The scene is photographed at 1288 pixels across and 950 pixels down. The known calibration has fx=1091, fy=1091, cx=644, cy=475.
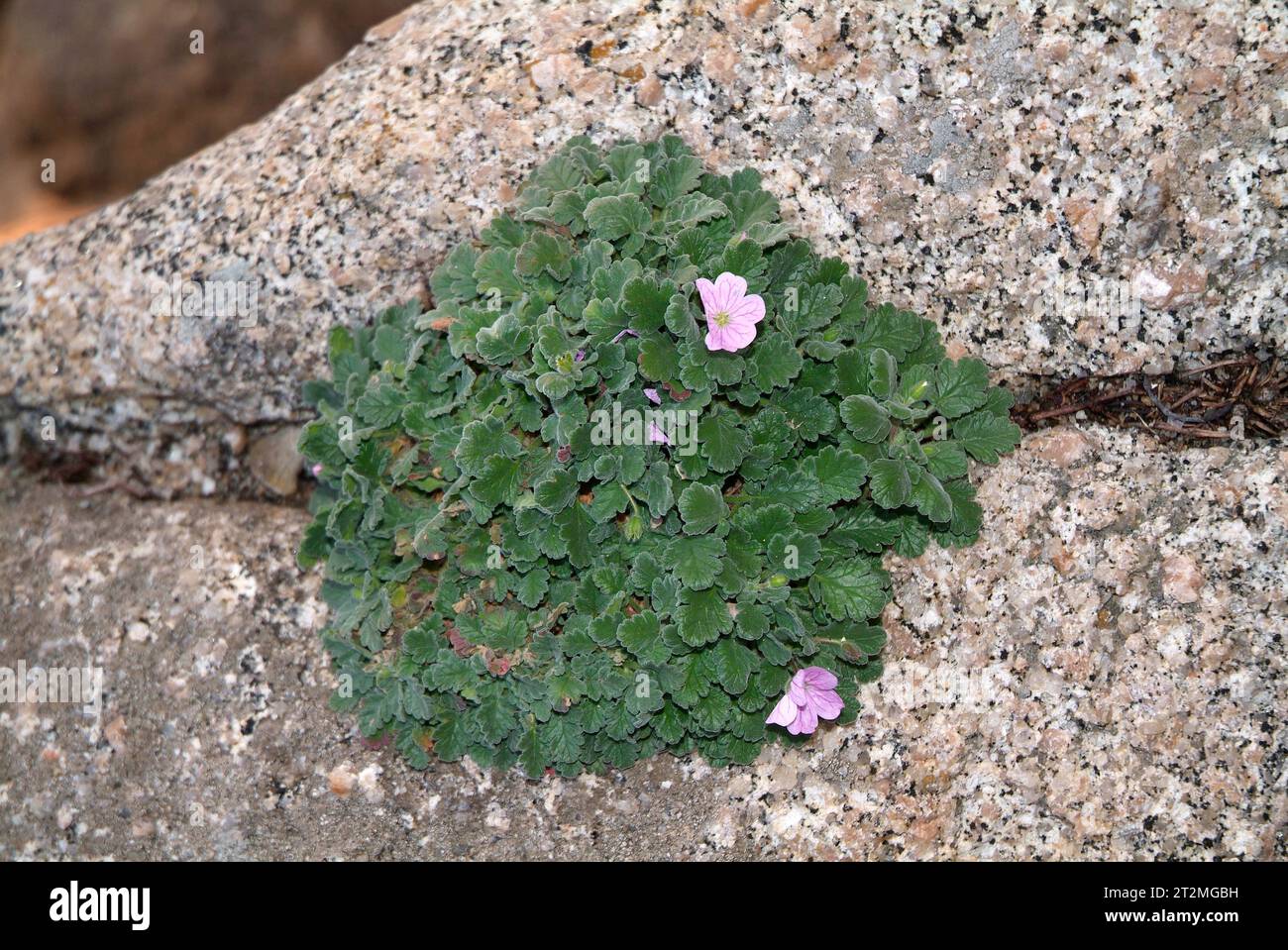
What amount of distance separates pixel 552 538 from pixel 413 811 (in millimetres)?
1027

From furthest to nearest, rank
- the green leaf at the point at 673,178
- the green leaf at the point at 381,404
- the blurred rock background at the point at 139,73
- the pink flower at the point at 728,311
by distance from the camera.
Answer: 1. the blurred rock background at the point at 139,73
2. the green leaf at the point at 381,404
3. the green leaf at the point at 673,178
4. the pink flower at the point at 728,311

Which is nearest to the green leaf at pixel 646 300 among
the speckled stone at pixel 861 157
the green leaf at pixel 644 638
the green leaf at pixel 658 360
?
the green leaf at pixel 658 360

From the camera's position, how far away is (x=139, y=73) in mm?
6781

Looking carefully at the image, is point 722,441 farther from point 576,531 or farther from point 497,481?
point 497,481

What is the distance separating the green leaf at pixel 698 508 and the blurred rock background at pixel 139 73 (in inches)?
204

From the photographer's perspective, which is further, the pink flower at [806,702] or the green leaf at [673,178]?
the green leaf at [673,178]

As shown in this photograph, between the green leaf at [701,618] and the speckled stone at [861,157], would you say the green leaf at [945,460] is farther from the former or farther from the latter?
the green leaf at [701,618]

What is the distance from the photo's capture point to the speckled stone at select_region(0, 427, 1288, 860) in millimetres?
2941

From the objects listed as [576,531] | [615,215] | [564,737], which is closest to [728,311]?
[615,215]

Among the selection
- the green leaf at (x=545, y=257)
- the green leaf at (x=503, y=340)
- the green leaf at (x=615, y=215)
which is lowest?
the green leaf at (x=503, y=340)

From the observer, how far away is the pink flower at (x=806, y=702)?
2.95m

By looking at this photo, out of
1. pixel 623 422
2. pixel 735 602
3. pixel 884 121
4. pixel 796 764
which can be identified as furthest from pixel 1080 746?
pixel 884 121

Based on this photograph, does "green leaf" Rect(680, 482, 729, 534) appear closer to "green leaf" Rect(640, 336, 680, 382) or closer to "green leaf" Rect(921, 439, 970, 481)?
"green leaf" Rect(640, 336, 680, 382)

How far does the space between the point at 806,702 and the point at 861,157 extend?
1.62 meters
